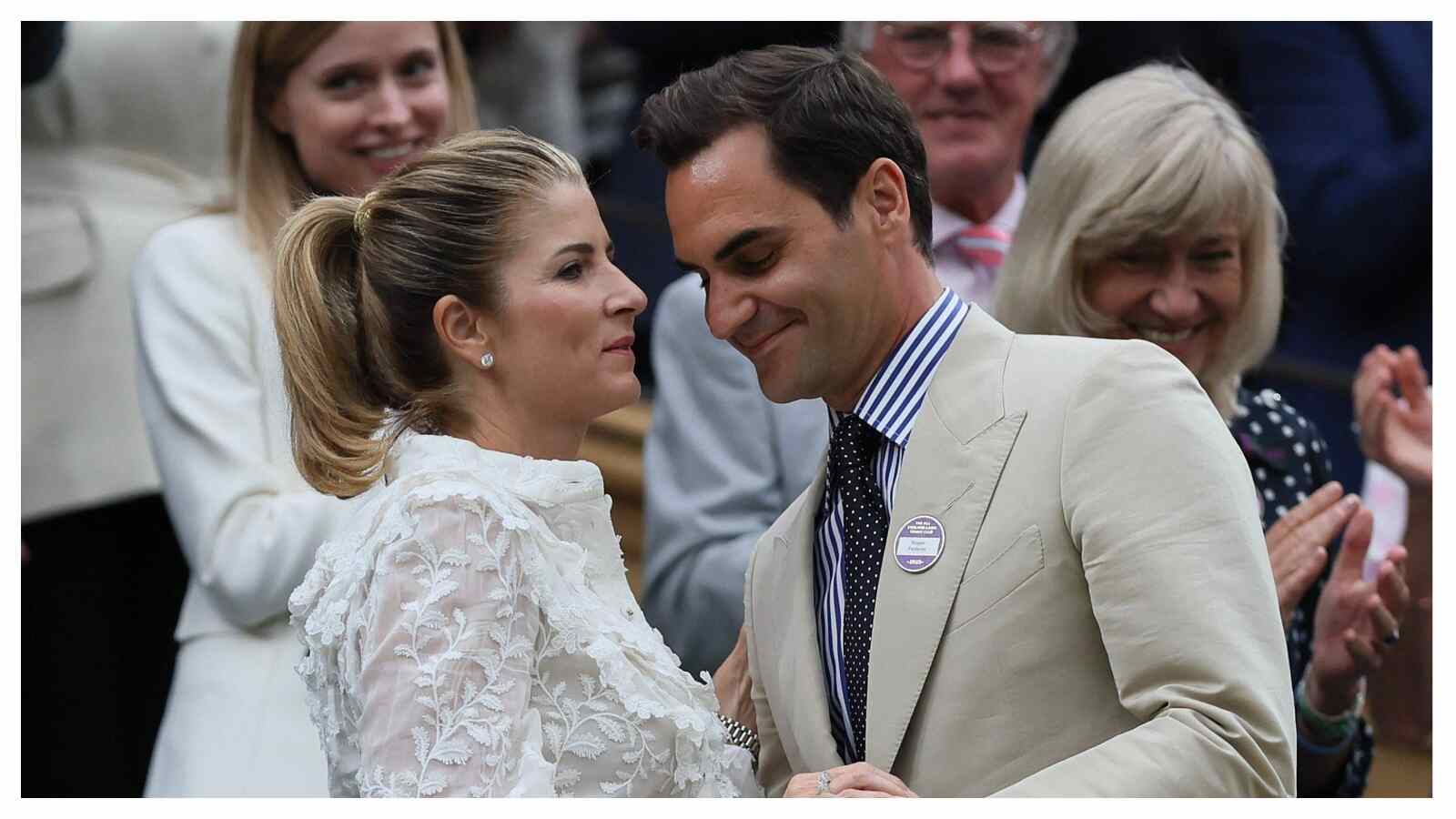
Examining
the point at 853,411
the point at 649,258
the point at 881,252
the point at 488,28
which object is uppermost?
the point at 881,252

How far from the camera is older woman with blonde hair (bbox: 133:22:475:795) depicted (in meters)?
3.56

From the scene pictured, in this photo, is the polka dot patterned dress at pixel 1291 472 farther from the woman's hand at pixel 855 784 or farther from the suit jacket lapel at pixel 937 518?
the woman's hand at pixel 855 784

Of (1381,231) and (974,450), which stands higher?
(974,450)

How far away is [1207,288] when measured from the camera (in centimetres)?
365

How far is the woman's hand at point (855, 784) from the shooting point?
2.49 meters

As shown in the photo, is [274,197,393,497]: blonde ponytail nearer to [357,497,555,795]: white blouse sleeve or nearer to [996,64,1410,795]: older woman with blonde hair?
[357,497,555,795]: white blouse sleeve

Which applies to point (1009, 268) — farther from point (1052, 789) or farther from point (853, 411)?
point (1052, 789)

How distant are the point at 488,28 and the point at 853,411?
10.9 feet

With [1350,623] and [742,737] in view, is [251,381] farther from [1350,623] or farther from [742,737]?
[1350,623]

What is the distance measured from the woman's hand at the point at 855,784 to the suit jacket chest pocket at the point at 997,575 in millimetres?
207

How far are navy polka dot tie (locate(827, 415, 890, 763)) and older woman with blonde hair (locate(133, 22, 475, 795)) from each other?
3.76 feet

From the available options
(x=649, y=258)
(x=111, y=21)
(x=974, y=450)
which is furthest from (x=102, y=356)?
(x=974, y=450)

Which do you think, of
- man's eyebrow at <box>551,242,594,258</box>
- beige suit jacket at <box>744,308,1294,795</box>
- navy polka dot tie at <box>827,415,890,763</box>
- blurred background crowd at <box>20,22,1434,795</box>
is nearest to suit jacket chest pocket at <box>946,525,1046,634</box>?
beige suit jacket at <box>744,308,1294,795</box>

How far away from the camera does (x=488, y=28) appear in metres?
5.82
